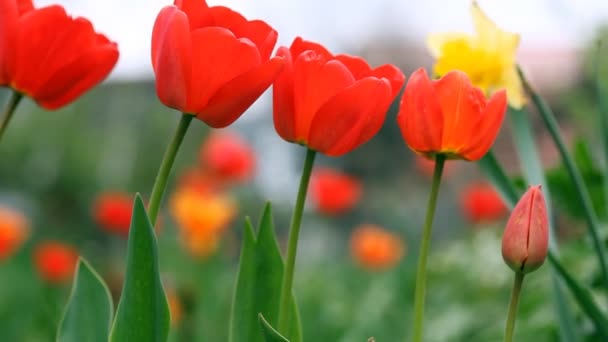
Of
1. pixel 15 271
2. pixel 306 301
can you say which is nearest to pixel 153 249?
pixel 306 301

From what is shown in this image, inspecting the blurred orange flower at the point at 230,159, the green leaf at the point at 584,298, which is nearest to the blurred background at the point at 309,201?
the blurred orange flower at the point at 230,159

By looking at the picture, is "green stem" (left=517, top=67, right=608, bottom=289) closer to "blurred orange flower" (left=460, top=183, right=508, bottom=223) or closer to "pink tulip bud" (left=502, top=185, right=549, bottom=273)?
"pink tulip bud" (left=502, top=185, right=549, bottom=273)

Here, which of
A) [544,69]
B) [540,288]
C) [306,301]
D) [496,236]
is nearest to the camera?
[540,288]

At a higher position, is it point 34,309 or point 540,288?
point 540,288

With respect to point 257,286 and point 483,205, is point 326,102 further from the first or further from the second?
point 483,205

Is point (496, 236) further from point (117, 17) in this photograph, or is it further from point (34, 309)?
point (117, 17)

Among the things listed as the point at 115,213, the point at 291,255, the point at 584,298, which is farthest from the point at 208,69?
the point at 115,213

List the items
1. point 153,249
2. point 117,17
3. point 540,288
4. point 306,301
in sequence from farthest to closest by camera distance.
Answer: point 117,17 → point 306,301 → point 540,288 → point 153,249
